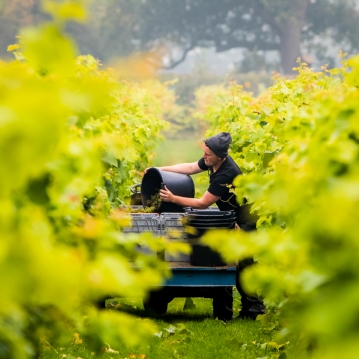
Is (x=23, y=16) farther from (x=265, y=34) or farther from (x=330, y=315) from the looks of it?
(x=330, y=315)

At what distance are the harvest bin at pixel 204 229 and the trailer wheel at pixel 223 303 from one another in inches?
14.5

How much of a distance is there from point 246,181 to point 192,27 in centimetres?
4718

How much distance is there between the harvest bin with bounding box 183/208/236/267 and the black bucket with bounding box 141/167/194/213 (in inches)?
34.7

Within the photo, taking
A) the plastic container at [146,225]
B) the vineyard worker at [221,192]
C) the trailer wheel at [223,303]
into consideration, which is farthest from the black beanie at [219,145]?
the trailer wheel at [223,303]

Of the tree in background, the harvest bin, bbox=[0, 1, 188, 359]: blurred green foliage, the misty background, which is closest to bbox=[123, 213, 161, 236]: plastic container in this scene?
the harvest bin

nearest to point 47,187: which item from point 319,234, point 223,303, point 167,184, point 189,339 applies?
point 319,234

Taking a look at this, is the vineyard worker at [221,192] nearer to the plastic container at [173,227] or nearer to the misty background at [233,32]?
the plastic container at [173,227]

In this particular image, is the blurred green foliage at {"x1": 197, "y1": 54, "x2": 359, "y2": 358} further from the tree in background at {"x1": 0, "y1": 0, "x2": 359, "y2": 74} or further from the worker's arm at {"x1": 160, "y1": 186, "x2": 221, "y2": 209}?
the tree in background at {"x1": 0, "y1": 0, "x2": 359, "y2": 74}

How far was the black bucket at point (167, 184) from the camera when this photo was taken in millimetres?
6719

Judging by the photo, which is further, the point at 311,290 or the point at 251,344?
the point at 251,344

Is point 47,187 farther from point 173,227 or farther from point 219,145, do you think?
point 219,145

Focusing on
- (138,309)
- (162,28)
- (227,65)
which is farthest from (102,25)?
(138,309)

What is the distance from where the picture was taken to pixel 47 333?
2.22 meters

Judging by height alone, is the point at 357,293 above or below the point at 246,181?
above
